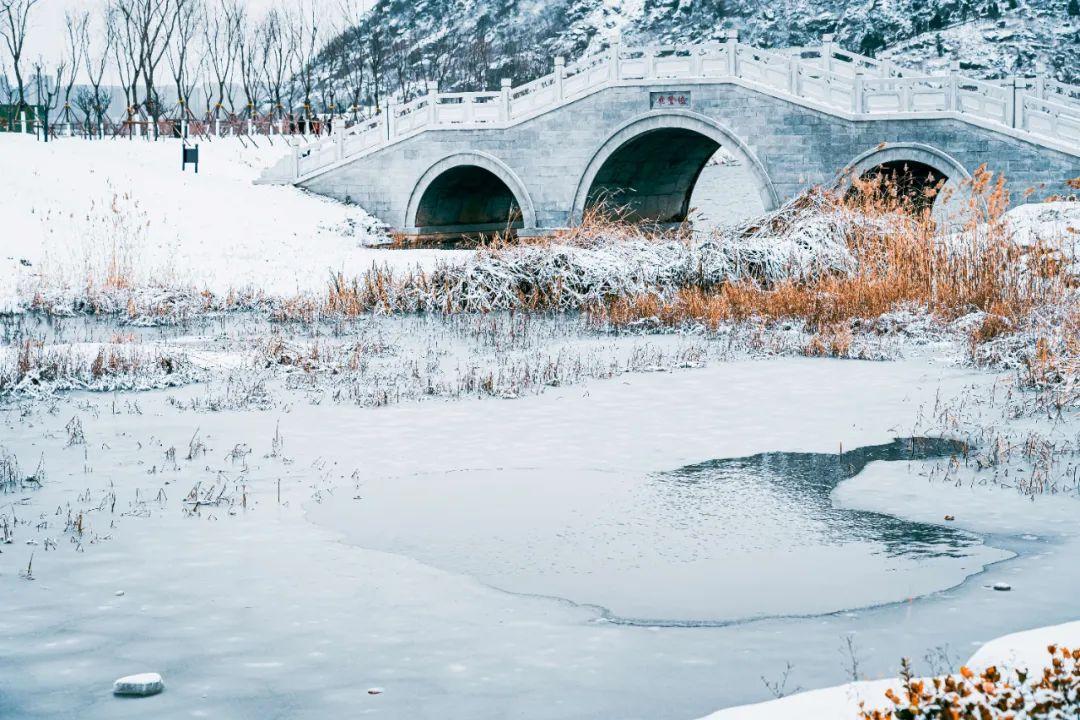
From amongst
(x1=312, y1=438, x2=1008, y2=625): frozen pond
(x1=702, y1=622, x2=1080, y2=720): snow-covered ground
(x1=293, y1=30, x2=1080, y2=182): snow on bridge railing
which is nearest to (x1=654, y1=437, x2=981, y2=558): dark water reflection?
(x1=312, y1=438, x2=1008, y2=625): frozen pond

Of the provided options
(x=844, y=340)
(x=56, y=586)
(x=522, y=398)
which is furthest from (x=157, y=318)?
(x=56, y=586)

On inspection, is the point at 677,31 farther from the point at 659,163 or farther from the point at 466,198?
the point at 659,163

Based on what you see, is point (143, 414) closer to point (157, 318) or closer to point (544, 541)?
point (544, 541)

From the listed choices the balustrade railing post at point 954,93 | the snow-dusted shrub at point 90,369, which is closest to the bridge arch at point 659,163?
the balustrade railing post at point 954,93

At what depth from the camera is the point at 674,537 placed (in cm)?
525

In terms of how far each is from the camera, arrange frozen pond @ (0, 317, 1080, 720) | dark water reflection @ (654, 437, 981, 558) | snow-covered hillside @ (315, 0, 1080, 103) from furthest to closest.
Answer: snow-covered hillside @ (315, 0, 1080, 103), dark water reflection @ (654, 437, 981, 558), frozen pond @ (0, 317, 1080, 720)

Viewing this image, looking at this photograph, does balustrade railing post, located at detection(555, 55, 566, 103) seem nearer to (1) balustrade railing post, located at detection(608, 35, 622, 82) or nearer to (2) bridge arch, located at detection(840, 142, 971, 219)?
(1) balustrade railing post, located at detection(608, 35, 622, 82)

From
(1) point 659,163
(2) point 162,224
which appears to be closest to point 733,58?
(1) point 659,163

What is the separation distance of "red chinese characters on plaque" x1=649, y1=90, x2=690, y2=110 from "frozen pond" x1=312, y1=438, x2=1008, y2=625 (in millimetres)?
17720

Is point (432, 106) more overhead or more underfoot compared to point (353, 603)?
more overhead

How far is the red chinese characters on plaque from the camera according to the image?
2361 centimetres

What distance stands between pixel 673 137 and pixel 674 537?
70.2 feet

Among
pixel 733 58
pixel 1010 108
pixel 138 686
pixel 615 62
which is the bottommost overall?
pixel 138 686

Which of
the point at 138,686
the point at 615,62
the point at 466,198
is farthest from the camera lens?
the point at 466,198
